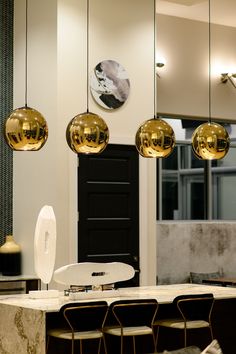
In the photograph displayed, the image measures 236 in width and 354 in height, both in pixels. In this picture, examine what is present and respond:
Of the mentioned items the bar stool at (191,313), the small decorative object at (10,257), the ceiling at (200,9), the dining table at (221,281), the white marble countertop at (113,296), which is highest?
the ceiling at (200,9)

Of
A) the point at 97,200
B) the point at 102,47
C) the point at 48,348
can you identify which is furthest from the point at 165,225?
the point at 48,348

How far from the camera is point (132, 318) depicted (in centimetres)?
657

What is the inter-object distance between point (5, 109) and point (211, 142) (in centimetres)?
350

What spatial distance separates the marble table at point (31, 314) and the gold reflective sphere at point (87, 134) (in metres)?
1.26

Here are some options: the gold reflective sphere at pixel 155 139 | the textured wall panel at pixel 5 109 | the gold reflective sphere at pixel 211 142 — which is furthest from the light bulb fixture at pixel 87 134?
the textured wall panel at pixel 5 109

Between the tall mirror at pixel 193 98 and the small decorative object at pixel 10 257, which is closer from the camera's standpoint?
the small decorative object at pixel 10 257

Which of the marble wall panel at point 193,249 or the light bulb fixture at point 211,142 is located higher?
the light bulb fixture at point 211,142

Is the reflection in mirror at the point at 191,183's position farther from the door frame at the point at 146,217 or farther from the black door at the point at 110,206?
the black door at the point at 110,206

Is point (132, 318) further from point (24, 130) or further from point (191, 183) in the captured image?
point (191, 183)

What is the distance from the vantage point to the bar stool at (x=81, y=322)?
5.89 metres

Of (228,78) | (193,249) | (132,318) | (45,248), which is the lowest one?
(132,318)

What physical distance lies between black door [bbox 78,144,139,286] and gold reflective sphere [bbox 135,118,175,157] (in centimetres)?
250

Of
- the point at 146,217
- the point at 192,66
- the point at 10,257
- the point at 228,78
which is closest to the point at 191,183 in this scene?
the point at 228,78

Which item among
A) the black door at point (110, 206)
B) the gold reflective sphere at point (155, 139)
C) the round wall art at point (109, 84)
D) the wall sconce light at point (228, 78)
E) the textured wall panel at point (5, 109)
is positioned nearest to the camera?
the gold reflective sphere at point (155, 139)
